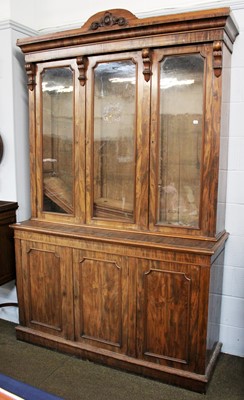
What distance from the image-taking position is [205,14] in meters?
2.21

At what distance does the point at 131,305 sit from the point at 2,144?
1.72 metres

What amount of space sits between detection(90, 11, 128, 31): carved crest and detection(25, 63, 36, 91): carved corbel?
623 millimetres

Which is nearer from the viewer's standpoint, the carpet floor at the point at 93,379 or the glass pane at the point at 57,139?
the carpet floor at the point at 93,379

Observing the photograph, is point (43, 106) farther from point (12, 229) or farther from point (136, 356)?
point (136, 356)

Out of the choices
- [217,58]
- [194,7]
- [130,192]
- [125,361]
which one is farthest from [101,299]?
[194,7]

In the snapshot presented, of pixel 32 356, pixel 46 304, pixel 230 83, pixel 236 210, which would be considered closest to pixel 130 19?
pixel 230 83

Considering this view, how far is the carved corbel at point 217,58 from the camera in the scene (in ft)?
7.37

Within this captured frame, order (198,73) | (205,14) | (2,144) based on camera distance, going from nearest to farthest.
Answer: (205,14)
(198,73)
(2,144)

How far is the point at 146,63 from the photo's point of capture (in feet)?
8.11

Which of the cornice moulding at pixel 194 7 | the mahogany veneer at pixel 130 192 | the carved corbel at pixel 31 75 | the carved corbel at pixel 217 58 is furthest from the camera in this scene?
the carved corbel at pixel 31 75

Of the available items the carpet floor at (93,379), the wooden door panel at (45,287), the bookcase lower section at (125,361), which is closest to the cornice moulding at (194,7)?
the wooden door panel at (45,287)

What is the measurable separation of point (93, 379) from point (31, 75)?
2.34 meters

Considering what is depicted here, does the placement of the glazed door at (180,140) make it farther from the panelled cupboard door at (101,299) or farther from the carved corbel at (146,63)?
the panelled cupboard door at (101,299)

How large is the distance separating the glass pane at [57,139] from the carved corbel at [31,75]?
0.08 meters
